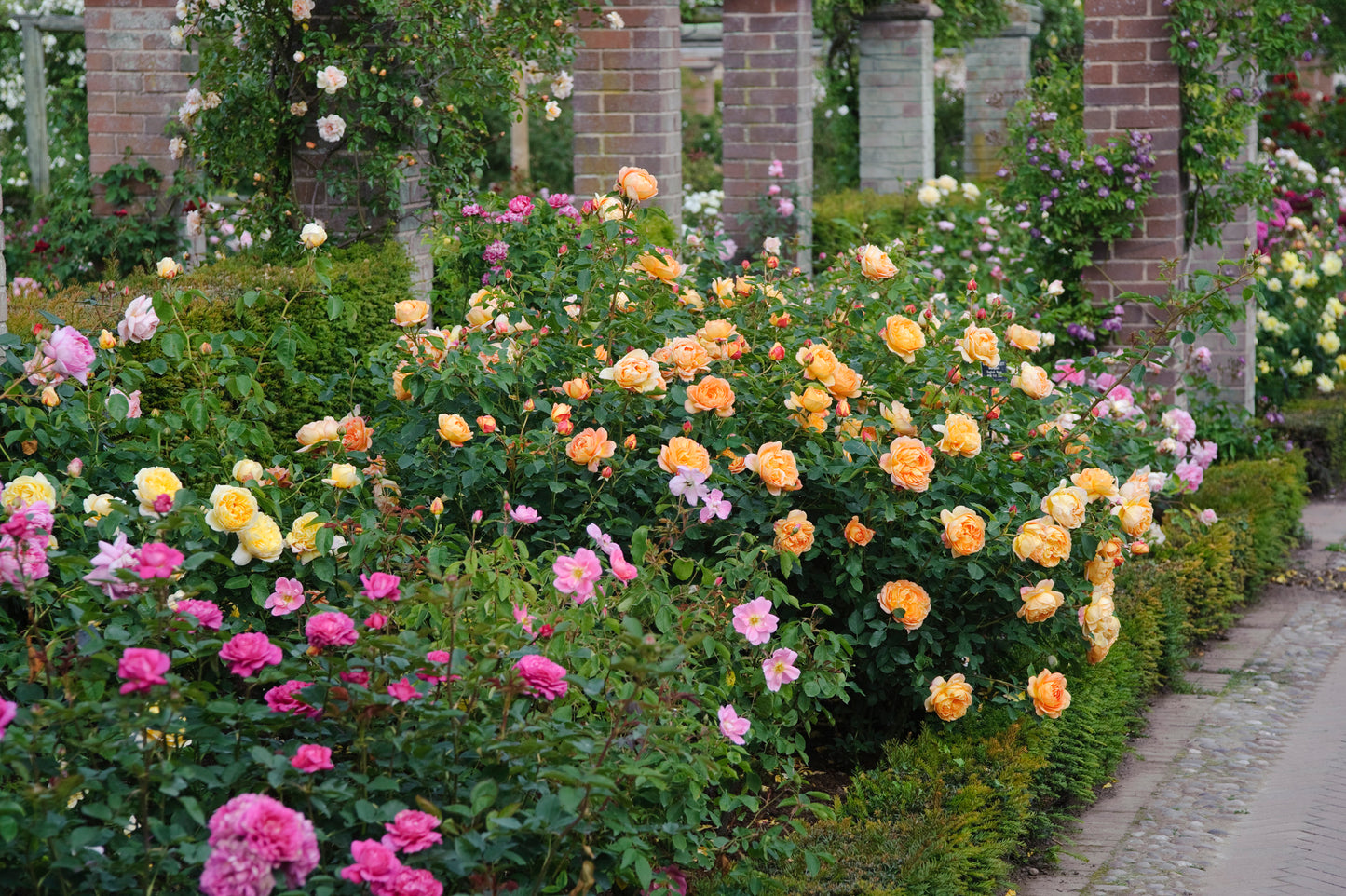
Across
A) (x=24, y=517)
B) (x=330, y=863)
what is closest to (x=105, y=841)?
(x=330, y=863)

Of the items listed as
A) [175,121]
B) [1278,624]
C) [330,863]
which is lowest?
[1278,624]

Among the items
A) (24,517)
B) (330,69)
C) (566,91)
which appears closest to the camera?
(24,517)

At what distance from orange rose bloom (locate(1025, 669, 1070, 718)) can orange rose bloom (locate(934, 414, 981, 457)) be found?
0.62 metres

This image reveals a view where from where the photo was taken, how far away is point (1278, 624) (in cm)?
580

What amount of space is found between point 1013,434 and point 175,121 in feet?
15.3

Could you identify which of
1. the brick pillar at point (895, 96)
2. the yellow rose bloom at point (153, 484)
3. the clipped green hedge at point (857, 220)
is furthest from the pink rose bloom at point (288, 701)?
the brick pillar at point (895, 96)

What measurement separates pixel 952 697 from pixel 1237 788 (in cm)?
109

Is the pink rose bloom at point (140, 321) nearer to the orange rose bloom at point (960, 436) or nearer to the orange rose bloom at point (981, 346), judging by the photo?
the orange rose bloom at point (960, 436)

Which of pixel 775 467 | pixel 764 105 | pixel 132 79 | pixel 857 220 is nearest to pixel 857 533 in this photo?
pixel 775 467

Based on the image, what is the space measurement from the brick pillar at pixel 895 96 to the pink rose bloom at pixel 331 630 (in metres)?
9.87

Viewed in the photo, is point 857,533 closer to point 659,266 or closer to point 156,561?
point 659,266

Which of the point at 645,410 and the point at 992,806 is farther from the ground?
the point at 645,410

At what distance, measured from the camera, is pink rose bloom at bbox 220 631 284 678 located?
2.42 metres

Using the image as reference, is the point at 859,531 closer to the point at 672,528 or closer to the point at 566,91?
the point at 672,528
